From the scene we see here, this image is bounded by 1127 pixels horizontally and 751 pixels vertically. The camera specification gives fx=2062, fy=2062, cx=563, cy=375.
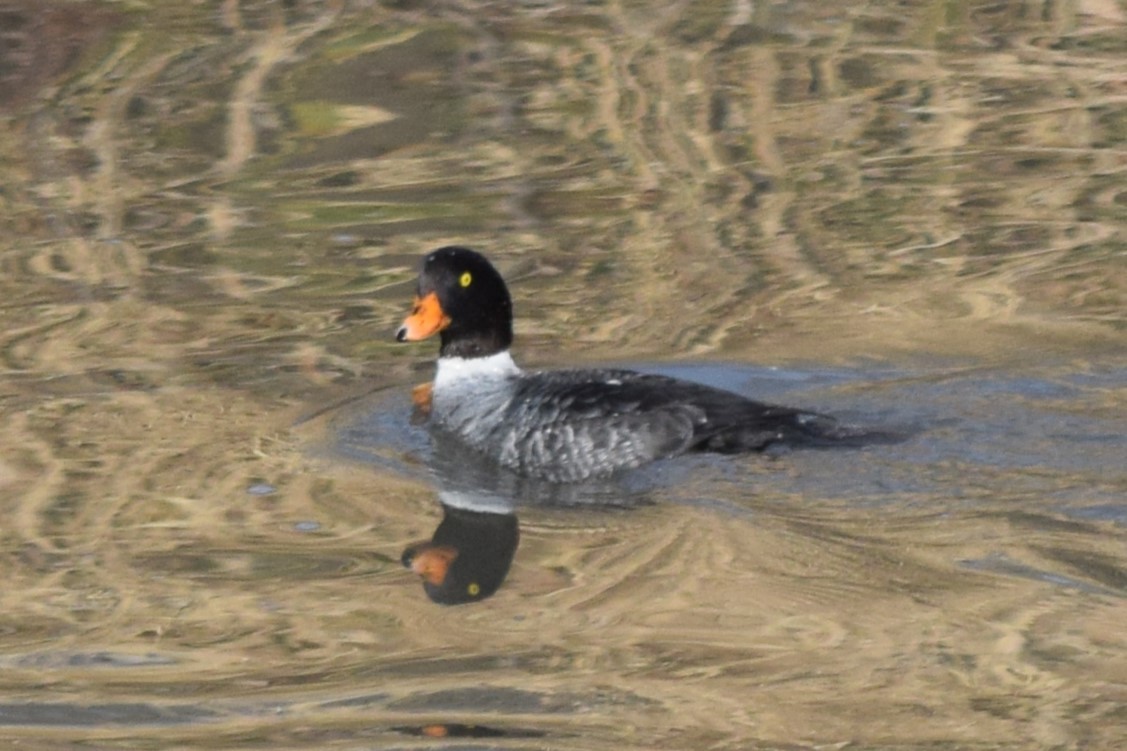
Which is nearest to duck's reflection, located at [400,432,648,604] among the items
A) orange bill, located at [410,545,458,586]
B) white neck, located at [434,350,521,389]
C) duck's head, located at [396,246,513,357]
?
orange bill, located at [410,545,458,586]

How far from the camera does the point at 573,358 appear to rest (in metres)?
11.4

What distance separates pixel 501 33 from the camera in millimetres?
17750

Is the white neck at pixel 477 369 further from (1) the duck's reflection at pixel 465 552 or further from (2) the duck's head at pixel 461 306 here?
(1) the duck's reflection at pixel 465 552

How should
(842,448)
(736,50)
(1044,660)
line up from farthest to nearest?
1. (736,50)
2. (842,448)
3. (1044,660)

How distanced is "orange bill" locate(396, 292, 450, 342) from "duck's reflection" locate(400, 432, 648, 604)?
0.52m

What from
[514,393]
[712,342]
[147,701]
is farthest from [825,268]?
[147,701]

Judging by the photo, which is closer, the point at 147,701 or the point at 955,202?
the point at 147,701

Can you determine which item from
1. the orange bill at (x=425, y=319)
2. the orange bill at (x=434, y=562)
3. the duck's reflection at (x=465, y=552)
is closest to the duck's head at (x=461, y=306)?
the orange bill at (x=425, y=319)

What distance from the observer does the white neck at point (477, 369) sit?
10.5m

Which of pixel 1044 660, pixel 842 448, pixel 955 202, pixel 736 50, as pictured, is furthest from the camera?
pixel 736 50

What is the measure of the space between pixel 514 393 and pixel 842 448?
166 centimetres

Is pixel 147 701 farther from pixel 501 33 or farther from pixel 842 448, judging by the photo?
pixel 501 33

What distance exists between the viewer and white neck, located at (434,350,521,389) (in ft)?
34.3

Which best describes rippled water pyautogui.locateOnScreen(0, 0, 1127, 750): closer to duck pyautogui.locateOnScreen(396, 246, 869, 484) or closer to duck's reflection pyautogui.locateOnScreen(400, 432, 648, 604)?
duck's reflection pyautogui.locateOnScreen(400, 432, 648, 604)
